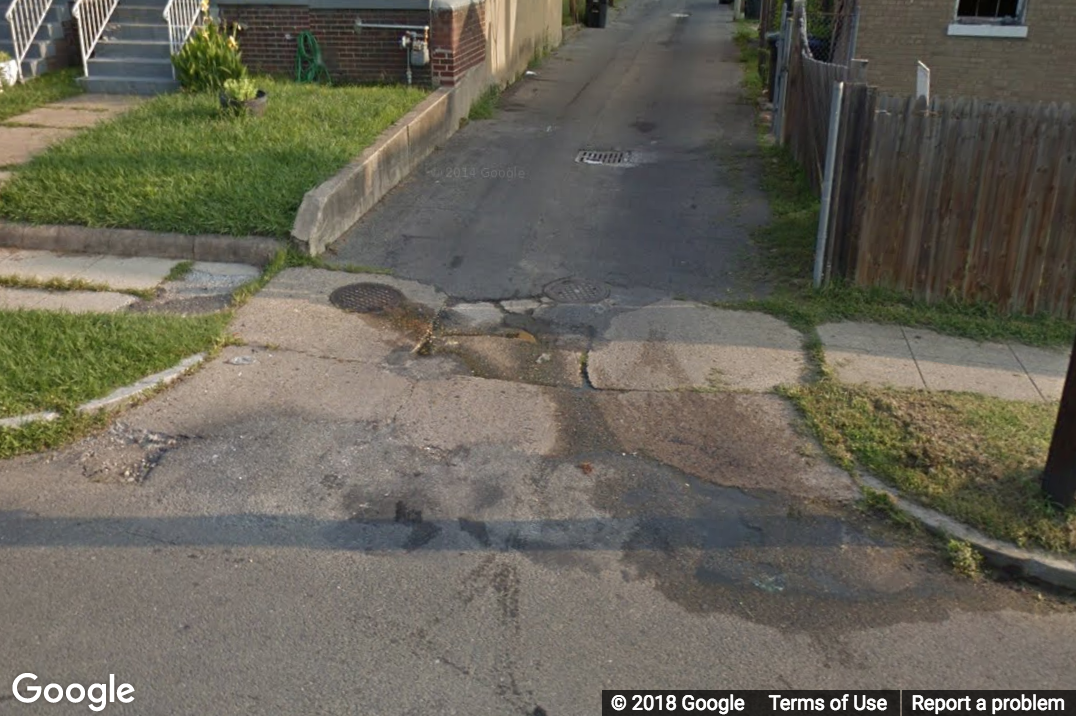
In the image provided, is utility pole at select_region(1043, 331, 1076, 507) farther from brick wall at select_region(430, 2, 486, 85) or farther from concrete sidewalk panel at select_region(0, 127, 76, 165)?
brick wall at select_region(430, 2, 486, 85)

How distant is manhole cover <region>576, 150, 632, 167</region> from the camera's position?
12679 mm

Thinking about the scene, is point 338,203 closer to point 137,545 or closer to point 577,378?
point 577,378

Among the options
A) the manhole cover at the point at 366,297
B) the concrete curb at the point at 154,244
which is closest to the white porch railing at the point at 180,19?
the concrete curb at the point at 154,244

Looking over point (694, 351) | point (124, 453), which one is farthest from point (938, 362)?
point (124, 453)

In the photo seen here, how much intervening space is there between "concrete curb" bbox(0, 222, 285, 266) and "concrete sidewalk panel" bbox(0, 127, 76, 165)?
1.81 m

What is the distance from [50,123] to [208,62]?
6.67ft

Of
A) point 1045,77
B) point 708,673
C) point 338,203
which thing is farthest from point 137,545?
point 1045,77

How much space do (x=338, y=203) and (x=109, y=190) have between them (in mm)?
2071

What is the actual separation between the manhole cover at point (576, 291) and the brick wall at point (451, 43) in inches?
246

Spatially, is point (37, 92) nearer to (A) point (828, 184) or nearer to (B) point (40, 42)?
(B) point (40, 42)

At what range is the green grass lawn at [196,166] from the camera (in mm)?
8867

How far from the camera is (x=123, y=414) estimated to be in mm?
6070

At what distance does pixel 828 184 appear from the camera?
322 inches

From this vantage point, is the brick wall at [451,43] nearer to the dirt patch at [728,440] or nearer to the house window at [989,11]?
the house window at [989,11]
